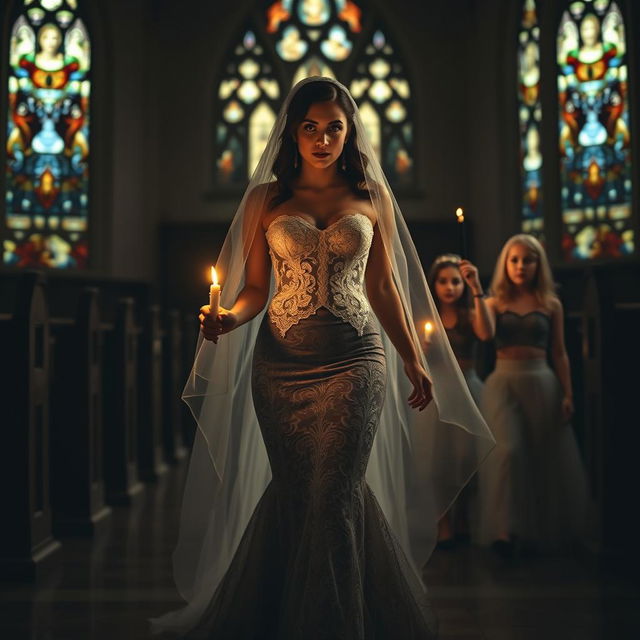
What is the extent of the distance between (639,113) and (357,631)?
28.2 feet

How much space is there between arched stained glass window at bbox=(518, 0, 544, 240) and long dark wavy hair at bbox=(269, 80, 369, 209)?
29.0ft

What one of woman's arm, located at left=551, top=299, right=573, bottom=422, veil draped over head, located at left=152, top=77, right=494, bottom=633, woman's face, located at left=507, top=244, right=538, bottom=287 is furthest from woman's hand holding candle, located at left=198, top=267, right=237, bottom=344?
woman's arm, located at left=551, top=299, right=573, bottom=422

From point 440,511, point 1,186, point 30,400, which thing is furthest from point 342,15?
point 440,511

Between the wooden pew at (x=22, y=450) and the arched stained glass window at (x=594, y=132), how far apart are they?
772 cm

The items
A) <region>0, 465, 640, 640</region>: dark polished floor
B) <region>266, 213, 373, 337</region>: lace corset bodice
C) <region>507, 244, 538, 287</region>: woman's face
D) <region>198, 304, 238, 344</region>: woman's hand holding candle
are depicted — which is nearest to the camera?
<region>198, 304, 238, 344</region>: woman's hand holding candle

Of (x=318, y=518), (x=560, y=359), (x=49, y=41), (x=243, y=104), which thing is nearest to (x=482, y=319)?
(x=560, y=359)

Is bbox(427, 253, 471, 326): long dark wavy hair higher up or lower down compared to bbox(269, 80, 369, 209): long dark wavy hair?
lower down

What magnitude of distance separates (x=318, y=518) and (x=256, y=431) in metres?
0.80

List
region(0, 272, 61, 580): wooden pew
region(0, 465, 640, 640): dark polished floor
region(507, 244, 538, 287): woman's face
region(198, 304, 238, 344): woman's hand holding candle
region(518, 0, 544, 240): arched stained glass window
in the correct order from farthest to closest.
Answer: region(518, 0, 544, 240): arched stained glass window, region(507, 244, 538, 287): woman's face, region(0, 272, 61, 580): wooden pew, region(0, 465, 640, 640): dark polished floor, region(198, 304, 238, 344): woman's hand holding candle

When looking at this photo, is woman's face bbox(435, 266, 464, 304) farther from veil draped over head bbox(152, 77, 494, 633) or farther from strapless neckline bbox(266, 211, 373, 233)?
strapless neckline bbox(266, 211, 373, 233)

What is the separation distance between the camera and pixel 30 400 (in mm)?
4551

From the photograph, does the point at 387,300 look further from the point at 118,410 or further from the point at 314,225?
the point at 118,410

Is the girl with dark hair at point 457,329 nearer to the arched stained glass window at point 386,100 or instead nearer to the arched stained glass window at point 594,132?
the arched stained glass window at point 594,132

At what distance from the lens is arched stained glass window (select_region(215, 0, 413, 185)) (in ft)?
43.9
